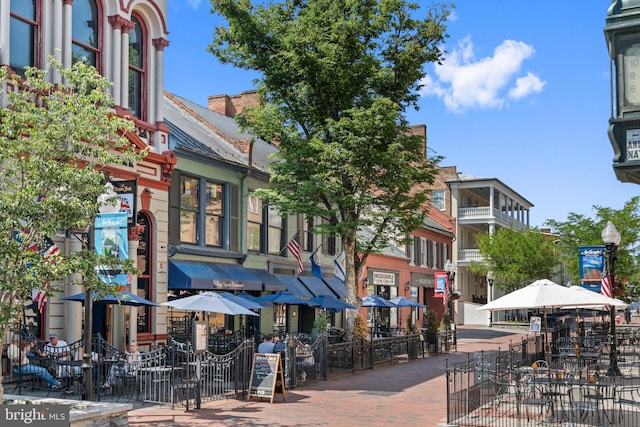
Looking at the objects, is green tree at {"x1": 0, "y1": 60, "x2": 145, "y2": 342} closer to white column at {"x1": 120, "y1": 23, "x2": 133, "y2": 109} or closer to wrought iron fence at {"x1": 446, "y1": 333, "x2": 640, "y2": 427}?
wrought iron fence at {"x1": 446, "y1": 333, "x2": 640, "y2": 427}

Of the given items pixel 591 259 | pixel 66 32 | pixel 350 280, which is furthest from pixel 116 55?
pixel 591 259

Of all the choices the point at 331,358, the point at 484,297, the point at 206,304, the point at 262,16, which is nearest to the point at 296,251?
the point at 331,358

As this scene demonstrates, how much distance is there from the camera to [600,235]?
4784 cm

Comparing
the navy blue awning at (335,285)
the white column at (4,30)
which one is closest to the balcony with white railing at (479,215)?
the navy blue awning at (335,285)

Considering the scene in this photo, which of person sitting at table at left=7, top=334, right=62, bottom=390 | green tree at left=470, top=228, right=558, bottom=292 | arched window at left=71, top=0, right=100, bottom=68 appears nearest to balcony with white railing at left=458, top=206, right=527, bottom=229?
green tree at left=470, top=228, right=558, bottom=292

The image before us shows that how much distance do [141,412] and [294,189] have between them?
38.0 feet

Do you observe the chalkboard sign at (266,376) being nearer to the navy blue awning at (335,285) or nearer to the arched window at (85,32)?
the arched window at (85,32)

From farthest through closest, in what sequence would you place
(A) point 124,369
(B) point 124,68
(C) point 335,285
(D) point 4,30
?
(C) point 335,285 → (B) point 124,68 → (D) point 4,30 → (A) point 124,369

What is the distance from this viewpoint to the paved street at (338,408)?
13273 mm

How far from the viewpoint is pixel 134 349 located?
17.0 meters

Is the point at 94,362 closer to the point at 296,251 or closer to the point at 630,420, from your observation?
the point at 630,420

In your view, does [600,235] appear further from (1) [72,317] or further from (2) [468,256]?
→ (1) [72,317]

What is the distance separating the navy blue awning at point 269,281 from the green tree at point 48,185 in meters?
16.1

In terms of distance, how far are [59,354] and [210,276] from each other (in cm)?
849
